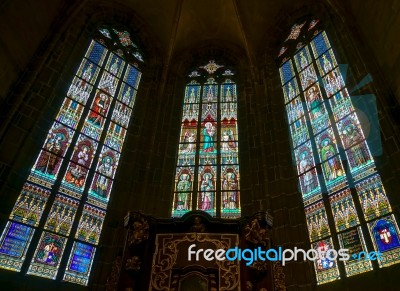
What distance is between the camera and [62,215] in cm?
779

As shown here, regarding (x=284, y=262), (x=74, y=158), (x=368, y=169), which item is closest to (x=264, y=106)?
(x=368, y=169)

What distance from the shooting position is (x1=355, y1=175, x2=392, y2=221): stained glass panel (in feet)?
22.0

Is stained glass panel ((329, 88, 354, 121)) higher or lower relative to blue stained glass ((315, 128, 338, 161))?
higher

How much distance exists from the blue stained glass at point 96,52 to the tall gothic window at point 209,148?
2.95 metres

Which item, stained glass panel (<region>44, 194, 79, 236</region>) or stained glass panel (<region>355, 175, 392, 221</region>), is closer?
stained glass panel (<region>355, 175, 392, 221</region>)

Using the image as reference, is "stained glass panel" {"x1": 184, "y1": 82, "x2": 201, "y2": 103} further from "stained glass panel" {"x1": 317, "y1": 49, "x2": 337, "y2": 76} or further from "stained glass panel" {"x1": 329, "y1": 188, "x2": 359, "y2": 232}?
"stained glass panel" {"x1": 329, "y1": 188, "x2": 359, "y2": 232}

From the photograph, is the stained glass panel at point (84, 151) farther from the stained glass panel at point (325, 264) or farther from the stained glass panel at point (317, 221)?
the stained glass panel at point (325, 264)

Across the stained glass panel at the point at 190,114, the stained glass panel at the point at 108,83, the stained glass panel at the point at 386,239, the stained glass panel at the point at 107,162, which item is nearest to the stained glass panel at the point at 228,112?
the stained glass panel at the point at 190,114

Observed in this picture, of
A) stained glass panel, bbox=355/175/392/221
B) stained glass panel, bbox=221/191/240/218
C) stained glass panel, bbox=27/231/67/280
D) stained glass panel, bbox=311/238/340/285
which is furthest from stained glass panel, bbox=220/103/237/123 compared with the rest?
stained glass panel, bbox=27/231/67/280

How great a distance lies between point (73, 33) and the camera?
1027 centimetres

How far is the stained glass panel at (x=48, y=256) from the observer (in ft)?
22.7

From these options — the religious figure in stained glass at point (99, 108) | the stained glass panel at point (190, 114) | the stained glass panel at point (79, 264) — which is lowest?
the stained glass panel at point (79, 264)

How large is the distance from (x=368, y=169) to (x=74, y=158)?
6.73 m

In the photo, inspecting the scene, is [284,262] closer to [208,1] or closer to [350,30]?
[350,30]
